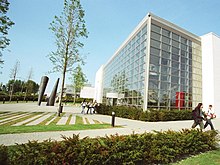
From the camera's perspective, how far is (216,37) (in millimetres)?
23906

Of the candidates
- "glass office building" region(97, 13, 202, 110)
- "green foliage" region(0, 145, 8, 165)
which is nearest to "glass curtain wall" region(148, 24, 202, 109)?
"glass office building" region(97, 13, 202, 110)

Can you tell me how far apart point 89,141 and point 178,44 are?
20752 millimetres

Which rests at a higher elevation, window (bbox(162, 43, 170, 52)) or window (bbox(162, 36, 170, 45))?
window (bbox(162, 36, 170, 45))

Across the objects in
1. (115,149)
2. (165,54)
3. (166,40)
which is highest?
(166,40)

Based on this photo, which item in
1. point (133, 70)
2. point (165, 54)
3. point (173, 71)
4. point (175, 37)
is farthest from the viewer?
point (133, 70)

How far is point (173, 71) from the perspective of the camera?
19891mm

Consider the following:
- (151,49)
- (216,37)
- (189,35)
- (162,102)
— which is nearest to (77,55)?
(151,49)

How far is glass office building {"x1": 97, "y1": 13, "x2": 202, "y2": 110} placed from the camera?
1811 centimetres

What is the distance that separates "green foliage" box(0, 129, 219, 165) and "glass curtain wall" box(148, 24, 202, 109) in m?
11.6

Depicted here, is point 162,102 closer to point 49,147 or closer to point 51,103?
point 49,147

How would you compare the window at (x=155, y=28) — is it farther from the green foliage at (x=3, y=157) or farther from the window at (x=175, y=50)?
the green foliage at (x=3, y=157)

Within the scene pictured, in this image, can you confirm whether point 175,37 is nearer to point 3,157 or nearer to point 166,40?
point 166,40

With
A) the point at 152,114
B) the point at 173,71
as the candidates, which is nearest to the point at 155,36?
the point at 173,71

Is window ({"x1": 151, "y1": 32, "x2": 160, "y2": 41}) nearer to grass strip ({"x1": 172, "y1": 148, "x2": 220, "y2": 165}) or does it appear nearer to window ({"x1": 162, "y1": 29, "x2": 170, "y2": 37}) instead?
window ({"x1": 162, "y1": 29, "x2": 170, "y2": 37})
